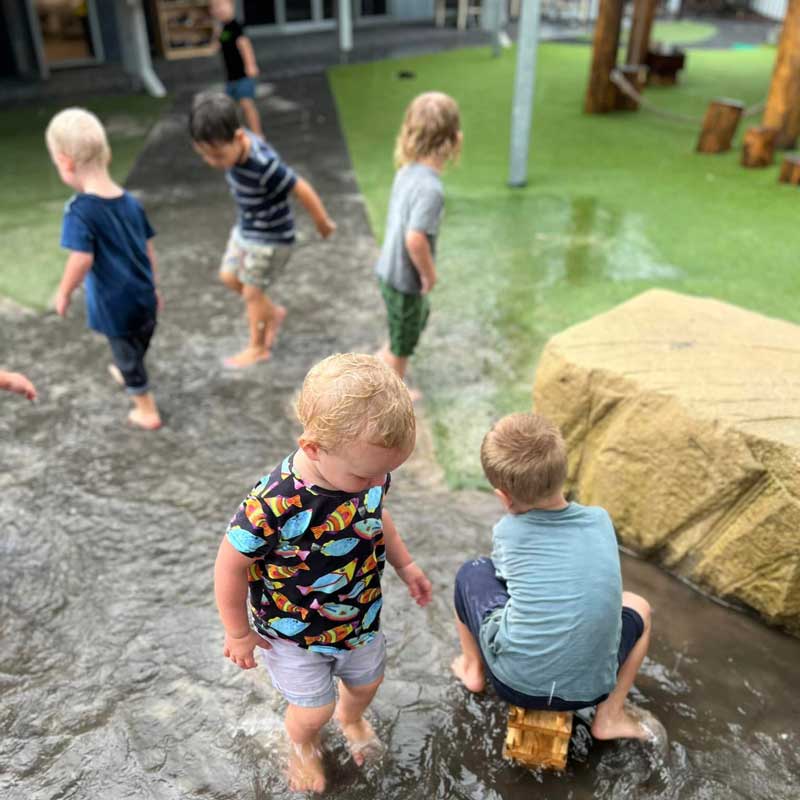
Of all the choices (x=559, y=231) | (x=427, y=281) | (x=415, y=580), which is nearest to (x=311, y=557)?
(x=415, y=580)

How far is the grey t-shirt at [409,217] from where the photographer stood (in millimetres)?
3268

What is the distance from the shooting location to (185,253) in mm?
5648

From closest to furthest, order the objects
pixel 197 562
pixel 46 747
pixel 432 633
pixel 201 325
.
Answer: pixel 46 747
pixel 432 633
pixel 197 562
pixel 201 325

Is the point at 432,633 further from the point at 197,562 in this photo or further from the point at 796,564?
the point at 796,564

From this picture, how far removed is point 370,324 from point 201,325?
993mm

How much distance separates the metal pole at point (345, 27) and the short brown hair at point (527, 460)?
12.7 m

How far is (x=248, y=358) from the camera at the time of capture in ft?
13.8

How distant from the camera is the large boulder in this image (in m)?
2.46

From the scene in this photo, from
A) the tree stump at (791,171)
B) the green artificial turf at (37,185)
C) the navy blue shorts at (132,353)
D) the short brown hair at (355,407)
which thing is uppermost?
the short brown hair at (355,407)

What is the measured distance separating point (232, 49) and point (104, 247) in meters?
5.33

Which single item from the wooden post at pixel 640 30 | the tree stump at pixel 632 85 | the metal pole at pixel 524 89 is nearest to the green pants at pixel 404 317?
the metal pole at pixel 524 89

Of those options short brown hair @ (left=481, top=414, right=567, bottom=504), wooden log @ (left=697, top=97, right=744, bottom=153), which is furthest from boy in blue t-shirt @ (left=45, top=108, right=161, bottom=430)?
wooden log @ (left=697, top=97, right=744, bottom=153)

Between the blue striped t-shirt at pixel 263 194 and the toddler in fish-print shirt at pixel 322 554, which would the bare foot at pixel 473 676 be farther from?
the blue striped t-shirt at pixel 263 194

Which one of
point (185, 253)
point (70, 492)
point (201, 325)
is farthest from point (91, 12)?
point (70, 492)
